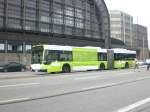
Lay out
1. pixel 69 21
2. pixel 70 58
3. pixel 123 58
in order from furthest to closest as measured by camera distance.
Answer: pixel 69 21
pixel 123 58
pixel 70 58

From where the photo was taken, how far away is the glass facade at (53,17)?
59.8m

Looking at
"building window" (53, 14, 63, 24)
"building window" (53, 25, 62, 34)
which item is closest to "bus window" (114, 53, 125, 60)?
"building window" (53, 25, 62, 34)

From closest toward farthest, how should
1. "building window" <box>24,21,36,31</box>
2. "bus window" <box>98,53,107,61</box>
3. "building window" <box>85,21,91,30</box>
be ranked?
1. "bus window" <box>98,53,107,61</box>
2. "building window" <box>24,21,36,31</box>
3. "building window" <box>85,21,91,30</box>

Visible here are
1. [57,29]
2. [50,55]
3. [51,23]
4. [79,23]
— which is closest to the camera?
[50,55]

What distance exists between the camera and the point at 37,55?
1155 inches

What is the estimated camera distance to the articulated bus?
2889 cm

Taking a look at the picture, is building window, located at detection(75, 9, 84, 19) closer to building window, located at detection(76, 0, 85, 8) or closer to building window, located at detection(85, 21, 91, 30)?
building window, located at detection(76, 0, 85, 8)

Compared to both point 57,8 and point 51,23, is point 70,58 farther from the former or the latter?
point 57,8

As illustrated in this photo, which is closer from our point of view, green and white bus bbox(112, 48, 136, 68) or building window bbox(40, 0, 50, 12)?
green and white bus bbox(112, 48, 136, 68)

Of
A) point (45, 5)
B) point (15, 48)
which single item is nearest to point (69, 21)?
point (45, 5)

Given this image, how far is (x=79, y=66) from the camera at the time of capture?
110ft

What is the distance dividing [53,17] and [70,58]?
1511 inches

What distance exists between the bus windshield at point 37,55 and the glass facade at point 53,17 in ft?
94.9

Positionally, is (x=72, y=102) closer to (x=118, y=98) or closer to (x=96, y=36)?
(x=118, y=98)
